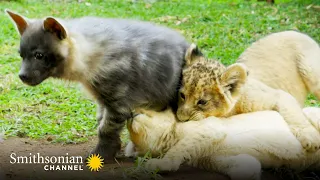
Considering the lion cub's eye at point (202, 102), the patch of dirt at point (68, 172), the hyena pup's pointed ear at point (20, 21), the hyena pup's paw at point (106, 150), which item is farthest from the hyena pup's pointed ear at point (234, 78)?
the hyena pup's pointed ear at point (20, 21)

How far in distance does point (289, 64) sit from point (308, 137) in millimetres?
1233

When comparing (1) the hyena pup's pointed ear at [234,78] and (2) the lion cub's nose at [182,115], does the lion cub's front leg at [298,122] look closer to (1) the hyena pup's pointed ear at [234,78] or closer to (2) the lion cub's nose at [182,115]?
(1) the hyena pup's pointed ear at [234,78]

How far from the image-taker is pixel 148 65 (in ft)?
A: 15.2

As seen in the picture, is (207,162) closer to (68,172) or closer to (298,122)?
(298,122)

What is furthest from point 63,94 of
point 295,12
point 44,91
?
point 295,12

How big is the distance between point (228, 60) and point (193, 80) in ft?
10.7

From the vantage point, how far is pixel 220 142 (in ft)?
14.4

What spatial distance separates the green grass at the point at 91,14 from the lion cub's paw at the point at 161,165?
106cm

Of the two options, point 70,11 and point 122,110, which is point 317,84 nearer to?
point 122,110

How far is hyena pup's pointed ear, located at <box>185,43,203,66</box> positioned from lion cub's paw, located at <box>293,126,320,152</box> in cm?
102

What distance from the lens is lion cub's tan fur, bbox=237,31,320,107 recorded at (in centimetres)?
536

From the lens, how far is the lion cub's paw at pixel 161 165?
4160 millimetres

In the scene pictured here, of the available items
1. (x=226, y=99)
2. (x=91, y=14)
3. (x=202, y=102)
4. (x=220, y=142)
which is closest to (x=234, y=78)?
(x=226, y=99)

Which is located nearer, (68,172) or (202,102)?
(68,172)
